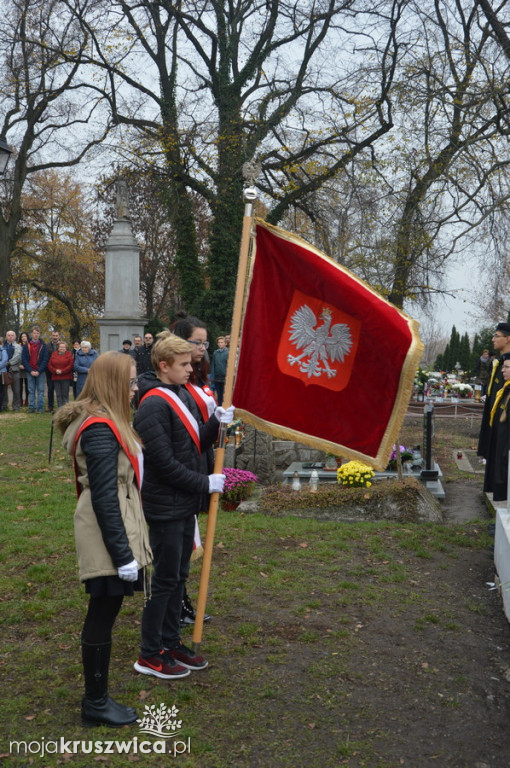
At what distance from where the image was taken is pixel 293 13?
2338 centimetres

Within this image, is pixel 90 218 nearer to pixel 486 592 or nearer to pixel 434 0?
pixel 434 0

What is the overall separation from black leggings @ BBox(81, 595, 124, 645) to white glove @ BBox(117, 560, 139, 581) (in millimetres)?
196

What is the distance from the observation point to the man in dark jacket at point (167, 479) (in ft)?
13.7

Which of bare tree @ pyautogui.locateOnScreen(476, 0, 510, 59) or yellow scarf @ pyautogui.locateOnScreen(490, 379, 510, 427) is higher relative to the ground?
bare tree @ pyautogui.locateOnScreen(476, 0, 510, 59)

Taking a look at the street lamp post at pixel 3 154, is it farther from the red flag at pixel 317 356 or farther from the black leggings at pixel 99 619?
the black leggings at pixel 99 619

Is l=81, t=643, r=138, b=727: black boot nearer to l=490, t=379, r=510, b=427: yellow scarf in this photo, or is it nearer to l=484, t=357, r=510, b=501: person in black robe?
l=484, t=357, r=510, b=501: person in black robe

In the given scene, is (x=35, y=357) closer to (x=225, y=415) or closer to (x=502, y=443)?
(x=502, y=443)

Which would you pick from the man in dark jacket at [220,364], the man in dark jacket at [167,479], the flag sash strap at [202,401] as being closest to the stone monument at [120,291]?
the man in dark jacket at [220,364]

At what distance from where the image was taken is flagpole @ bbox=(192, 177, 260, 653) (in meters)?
4.31

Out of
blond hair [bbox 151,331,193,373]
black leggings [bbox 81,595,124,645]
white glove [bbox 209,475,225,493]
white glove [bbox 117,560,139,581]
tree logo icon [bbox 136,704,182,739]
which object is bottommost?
tree logo icon [bbox 136,704,182,739]

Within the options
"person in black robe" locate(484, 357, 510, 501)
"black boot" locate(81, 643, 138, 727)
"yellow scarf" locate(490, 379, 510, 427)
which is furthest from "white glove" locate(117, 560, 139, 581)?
"yellow scarf" locate(490, 379, 510, 427)

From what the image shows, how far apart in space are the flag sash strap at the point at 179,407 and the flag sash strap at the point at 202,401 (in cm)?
55

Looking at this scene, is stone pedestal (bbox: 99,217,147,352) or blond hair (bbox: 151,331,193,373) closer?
blond hair (bbox: 151,331,193,373)

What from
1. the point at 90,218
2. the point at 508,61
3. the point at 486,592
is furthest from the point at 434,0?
the point at 90,218
